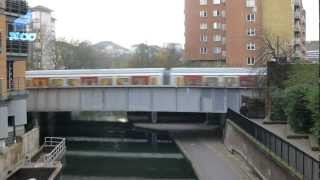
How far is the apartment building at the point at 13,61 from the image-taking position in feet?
120

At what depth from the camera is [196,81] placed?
2106 inches

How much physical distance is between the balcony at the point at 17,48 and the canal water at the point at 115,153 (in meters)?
8.09

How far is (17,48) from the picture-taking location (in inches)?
1578

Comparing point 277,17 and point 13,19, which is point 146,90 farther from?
point 277,17

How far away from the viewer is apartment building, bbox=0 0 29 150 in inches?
1437

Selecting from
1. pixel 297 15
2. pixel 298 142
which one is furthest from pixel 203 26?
pixel 298 142

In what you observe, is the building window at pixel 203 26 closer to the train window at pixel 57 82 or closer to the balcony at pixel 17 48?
the train window at pixel 57 82

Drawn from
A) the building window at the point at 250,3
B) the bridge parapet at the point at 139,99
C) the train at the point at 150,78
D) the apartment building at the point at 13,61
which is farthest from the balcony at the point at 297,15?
the apartment building at the point at 13,61

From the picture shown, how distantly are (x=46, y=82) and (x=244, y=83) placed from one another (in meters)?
18.0

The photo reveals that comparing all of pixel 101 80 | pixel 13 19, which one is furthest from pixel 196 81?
pixel 13 19

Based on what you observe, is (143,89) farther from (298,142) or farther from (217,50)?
(217,50)

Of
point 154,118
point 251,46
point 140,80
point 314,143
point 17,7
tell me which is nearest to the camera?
point 314,143

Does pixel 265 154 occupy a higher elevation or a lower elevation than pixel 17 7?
lower

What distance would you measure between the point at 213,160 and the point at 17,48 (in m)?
14.6
